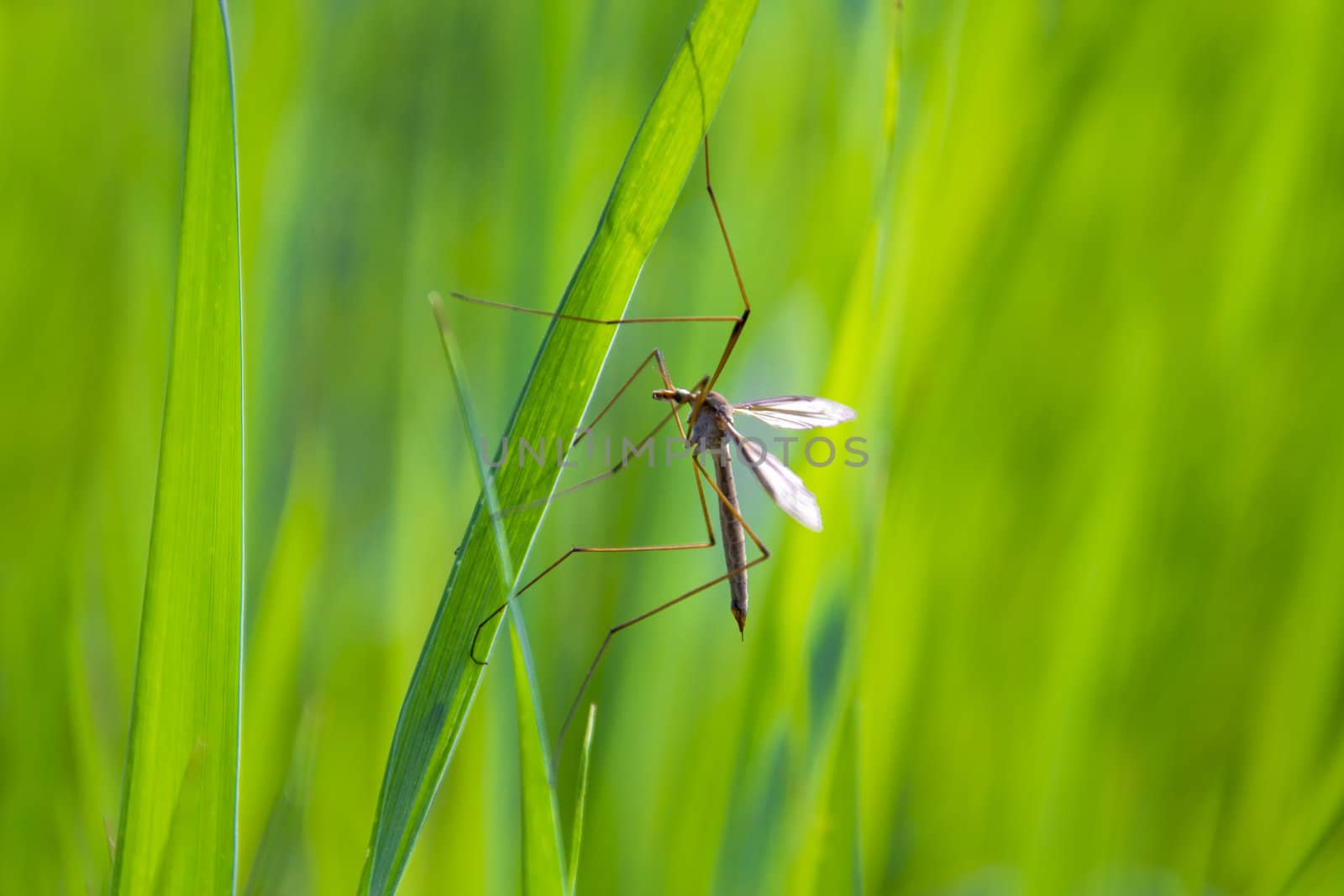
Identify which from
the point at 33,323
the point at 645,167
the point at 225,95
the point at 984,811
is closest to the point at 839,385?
the point at 645,167

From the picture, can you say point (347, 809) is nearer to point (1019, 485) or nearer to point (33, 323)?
point (33, 323)

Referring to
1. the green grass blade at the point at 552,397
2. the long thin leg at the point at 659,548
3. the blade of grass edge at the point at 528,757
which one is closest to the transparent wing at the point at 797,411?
the long thin leg at the point at 659,548

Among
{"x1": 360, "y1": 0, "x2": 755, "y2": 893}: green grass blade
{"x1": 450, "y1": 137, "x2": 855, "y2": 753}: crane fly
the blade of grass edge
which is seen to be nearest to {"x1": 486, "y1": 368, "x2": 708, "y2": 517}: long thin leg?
{"x1": 450, "y1": 137, "x2": 855, "y2": 753}: crane fly

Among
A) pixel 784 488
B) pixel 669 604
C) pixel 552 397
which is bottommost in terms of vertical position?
pixel 669 604

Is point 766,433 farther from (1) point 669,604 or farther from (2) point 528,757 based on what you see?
(2) point 528,757

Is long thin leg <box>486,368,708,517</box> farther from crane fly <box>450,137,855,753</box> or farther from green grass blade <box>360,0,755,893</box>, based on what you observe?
green grass blade <box>360,0,755,893</box>

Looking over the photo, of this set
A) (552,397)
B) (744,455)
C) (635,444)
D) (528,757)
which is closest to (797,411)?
(744,455)

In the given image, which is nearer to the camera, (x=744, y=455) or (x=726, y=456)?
(x=744, y=455)
